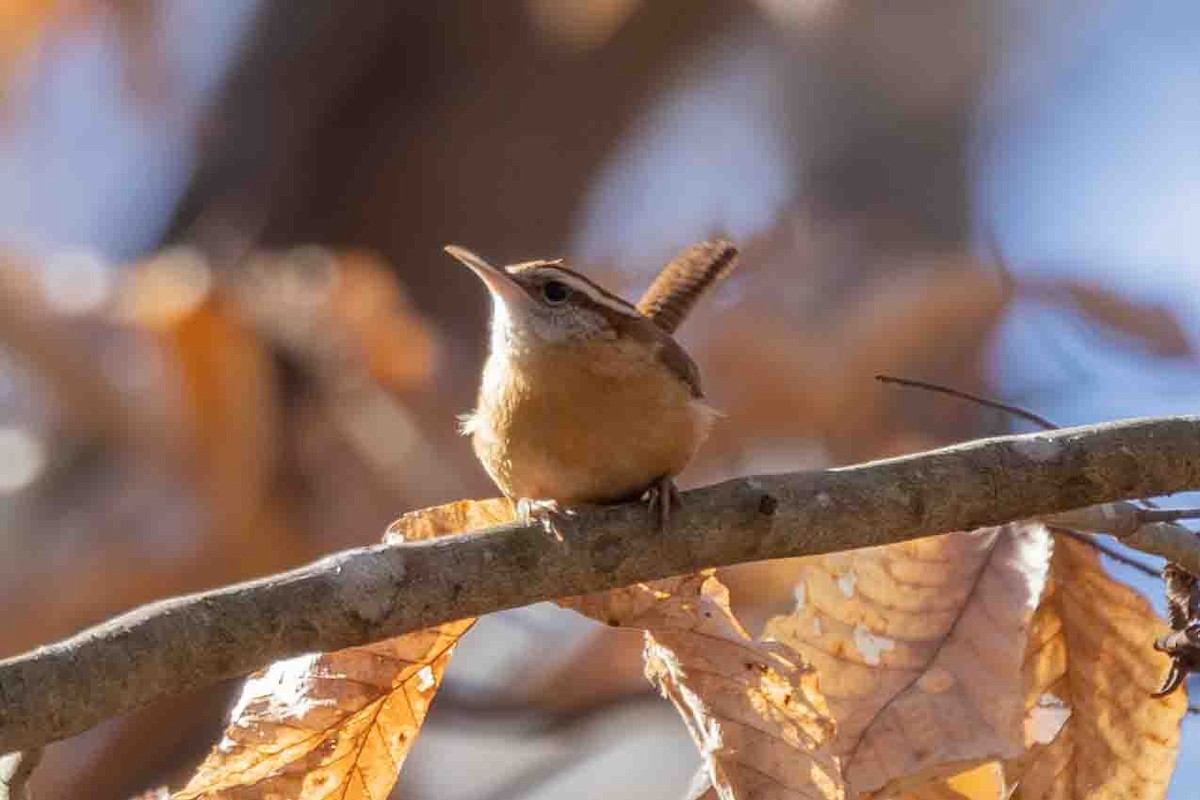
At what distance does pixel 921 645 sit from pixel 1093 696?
235 millimetres

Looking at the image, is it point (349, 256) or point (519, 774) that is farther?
point (349, 256)

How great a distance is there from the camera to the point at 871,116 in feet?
20.8

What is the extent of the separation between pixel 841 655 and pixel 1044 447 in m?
0.42

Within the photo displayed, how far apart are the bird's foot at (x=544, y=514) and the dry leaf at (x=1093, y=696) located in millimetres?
687

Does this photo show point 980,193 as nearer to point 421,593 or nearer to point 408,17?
point 408,17

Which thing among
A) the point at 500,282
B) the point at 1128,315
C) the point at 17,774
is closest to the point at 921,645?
the point at 500,282

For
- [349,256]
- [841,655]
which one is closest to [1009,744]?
[841,655]

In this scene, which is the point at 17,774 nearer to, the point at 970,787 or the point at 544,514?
the point at 544,514

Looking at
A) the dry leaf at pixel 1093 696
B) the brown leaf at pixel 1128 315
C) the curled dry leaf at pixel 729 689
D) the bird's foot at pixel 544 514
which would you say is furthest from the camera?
the brown leaf at pixel 1128 315

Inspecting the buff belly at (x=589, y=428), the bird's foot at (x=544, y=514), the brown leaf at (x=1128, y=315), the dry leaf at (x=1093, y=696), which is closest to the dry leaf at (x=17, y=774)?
the bird's foot at (x=544, y=514)

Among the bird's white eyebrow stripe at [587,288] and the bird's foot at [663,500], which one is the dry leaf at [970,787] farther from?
the bird's white eyebrow stripe at [587,288]

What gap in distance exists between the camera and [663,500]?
2.08 metres

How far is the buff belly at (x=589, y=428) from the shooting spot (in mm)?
2396

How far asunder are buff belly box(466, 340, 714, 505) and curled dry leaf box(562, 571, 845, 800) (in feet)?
0.77
